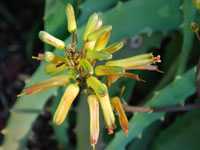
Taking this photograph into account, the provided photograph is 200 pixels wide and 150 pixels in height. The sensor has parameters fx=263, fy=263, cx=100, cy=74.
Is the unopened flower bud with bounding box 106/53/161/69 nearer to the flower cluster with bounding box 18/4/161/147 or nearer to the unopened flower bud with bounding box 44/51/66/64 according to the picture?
the flower cluster with bounding box 18/4/161/147

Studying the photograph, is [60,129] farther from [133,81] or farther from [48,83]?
[48,83]

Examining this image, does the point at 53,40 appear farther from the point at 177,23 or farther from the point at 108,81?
the point at 177,23

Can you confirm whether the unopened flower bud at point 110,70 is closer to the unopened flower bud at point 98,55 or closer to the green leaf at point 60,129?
the unopened flower bud at point 98,55

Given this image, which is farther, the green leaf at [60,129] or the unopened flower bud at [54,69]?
the green leaf at [60,129]

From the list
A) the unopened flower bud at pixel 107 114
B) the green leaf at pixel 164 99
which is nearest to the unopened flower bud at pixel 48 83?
the unopened flower bud at pixel 107 114

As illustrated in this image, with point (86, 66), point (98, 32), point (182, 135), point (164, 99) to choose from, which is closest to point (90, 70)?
point (86, 66)

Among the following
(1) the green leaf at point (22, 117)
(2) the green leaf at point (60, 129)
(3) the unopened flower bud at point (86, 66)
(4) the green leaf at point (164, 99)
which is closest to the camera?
(3) the unopened flower bud at point (86, 66)
